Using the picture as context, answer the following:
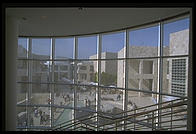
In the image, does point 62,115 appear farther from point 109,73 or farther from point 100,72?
point 109,73

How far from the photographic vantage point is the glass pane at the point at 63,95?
24.8ft

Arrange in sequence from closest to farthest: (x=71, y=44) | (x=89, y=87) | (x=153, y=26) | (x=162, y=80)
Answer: (x=162, y=80) < (x=153, y=26) < (x=89, y=87) < (x=71, y=44)

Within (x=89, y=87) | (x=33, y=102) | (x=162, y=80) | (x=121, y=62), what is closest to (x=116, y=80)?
(x=121, y=62)

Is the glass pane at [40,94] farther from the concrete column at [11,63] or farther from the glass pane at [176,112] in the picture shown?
the glass pane at [176,112]

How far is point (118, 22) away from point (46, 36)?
4288mm

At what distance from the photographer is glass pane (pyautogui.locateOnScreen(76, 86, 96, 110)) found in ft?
23.1

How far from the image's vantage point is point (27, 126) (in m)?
7.72

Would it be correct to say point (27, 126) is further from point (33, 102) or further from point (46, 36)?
point (46, 36)

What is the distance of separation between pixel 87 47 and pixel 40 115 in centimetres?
447

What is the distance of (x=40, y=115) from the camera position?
7781 mm

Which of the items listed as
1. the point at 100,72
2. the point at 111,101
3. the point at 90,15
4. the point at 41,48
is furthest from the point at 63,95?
the point at 90,15

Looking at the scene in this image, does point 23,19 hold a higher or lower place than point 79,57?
higher

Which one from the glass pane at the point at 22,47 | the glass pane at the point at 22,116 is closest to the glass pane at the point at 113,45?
the glass pane at the point at 22,47

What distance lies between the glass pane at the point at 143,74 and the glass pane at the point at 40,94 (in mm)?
4427
